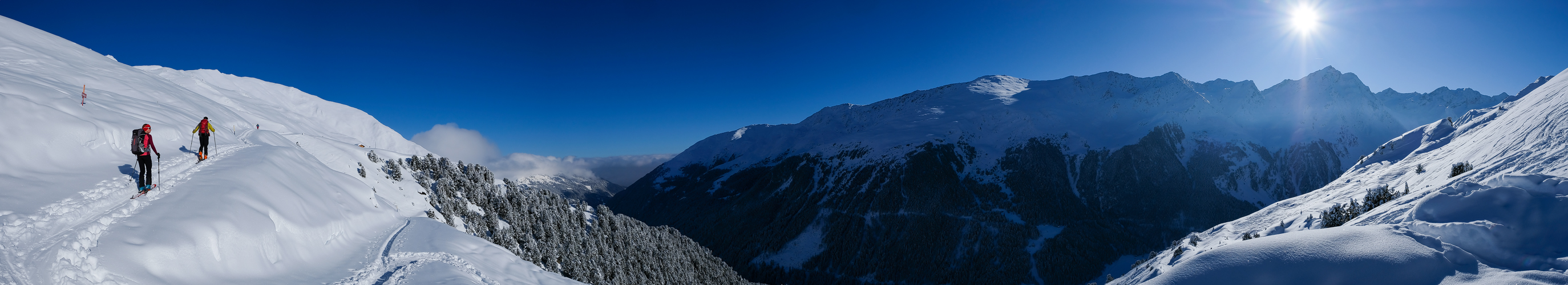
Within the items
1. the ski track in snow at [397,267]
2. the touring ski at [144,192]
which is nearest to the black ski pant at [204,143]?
the touring ski at [144,192]

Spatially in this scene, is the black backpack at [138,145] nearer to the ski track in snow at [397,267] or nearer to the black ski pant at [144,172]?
the black ski pant at [144,172]

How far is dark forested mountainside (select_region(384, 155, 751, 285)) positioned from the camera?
34812mm

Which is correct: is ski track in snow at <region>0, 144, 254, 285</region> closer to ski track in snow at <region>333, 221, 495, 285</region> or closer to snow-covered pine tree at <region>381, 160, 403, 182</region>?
ski track in snow at <region>333, 221, 495, 285</region>

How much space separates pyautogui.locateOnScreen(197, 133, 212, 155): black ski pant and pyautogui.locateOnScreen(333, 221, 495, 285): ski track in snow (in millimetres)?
8686

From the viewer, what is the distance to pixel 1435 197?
13.2 m

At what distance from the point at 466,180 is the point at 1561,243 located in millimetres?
56477

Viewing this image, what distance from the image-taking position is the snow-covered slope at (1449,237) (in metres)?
10.5

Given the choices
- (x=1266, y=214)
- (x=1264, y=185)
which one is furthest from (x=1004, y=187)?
(x=1266, y=214)

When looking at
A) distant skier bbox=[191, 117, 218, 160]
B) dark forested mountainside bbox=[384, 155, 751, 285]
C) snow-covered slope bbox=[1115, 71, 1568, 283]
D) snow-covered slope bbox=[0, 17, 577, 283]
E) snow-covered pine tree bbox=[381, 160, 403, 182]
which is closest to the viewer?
snow-covered slope bbox=[1115, 71, 1568, 283]

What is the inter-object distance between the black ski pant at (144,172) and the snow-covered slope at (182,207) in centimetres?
33

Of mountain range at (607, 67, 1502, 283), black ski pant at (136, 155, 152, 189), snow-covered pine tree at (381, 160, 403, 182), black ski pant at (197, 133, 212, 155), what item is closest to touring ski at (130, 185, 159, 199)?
black ski pant at (136, 155, 152, 189)

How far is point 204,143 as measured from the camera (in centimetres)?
2053

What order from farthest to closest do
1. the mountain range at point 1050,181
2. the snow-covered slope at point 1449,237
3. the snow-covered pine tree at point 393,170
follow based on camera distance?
the mountain range at point 1050,181 → the snow-covered pine tree at point 393,170 → the snow-covered slope at point 1449,237

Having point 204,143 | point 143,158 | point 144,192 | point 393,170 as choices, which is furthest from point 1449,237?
point 393,170
